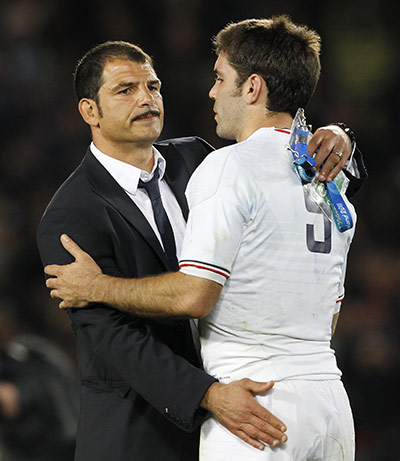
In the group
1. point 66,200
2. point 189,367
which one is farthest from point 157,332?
point 66,200

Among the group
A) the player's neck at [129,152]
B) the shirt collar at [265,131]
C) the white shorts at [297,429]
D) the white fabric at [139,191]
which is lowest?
the white shorts at [297,429]

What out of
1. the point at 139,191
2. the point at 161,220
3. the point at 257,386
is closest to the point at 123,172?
the point at 139,191

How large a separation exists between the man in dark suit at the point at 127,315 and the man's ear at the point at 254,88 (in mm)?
458

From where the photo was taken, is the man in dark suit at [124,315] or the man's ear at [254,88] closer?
the man in dark suit at [124,315]

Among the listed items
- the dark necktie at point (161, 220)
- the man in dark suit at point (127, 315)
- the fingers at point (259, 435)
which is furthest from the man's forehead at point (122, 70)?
the fingers at point (259, 435)

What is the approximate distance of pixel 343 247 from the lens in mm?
2570

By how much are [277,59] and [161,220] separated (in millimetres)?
697

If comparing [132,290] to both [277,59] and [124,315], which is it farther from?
[277,59]

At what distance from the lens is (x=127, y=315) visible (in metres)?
2.57

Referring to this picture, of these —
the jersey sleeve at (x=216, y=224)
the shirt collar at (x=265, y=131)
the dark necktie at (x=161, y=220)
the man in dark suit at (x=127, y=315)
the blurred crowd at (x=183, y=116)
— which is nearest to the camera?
the jersey sleeve at (x=216, y=224)

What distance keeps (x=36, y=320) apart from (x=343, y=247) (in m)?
4.01

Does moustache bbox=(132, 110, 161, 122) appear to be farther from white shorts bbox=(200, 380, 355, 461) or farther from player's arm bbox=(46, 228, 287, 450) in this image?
white shorts bbox=(200, 380, 355, 461)

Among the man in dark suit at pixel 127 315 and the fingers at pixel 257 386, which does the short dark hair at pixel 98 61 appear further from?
the fingers at pixel 257 386

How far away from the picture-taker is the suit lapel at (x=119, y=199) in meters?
2.65
